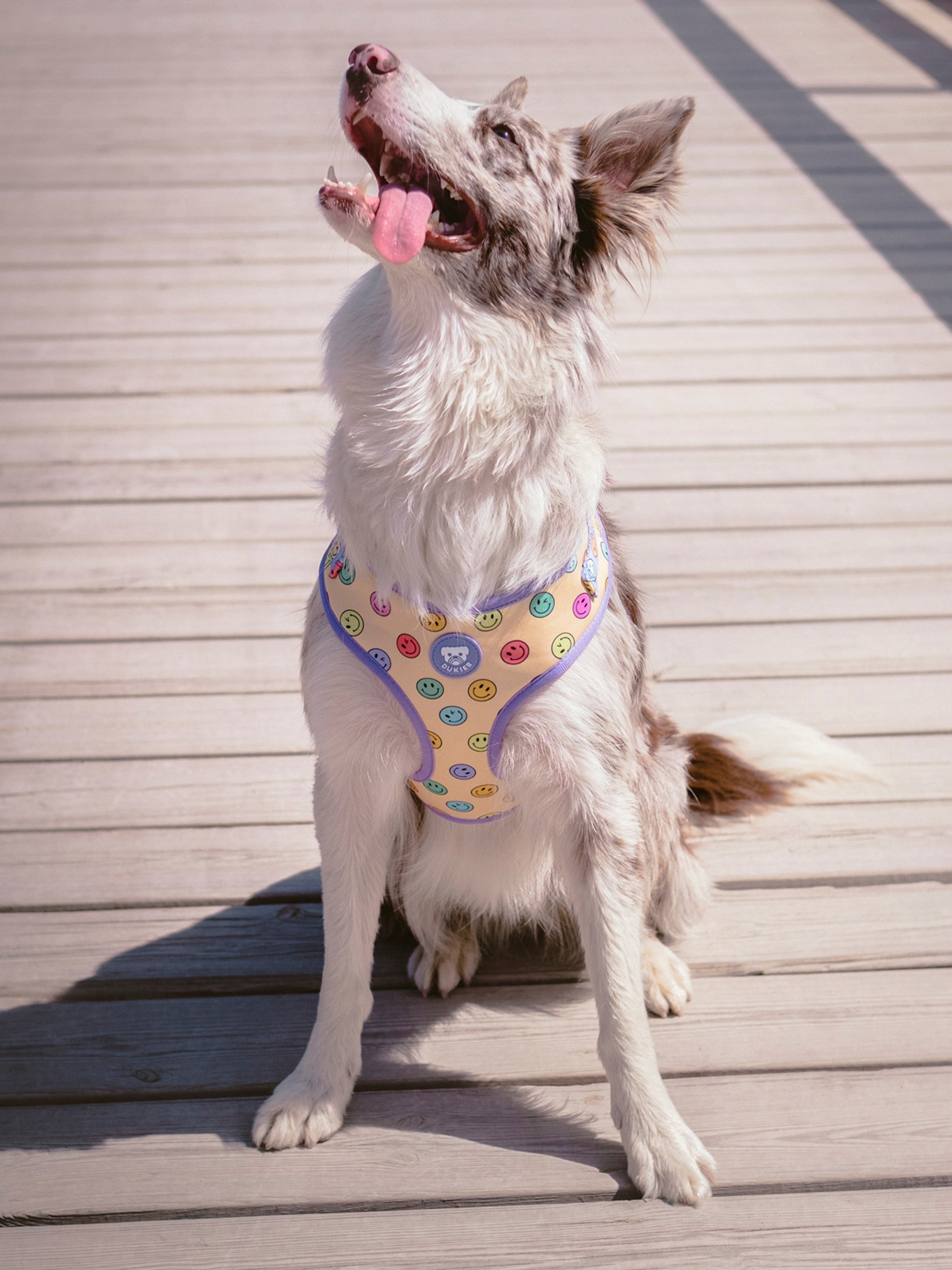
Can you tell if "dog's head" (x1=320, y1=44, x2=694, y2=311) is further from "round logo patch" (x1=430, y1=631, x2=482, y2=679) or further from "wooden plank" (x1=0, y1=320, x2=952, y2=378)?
"wooden plank" (x1=0, y1=320, x2=952, y2=378)

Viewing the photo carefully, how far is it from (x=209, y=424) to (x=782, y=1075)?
8.54 ft

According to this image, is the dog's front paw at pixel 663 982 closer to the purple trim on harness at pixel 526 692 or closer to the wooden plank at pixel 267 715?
the purple trim on harness at pixel 526 692

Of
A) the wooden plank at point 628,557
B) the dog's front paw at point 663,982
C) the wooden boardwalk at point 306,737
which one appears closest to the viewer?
the wooden boardwalk at point 306,737

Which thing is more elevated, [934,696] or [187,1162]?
[934,696]

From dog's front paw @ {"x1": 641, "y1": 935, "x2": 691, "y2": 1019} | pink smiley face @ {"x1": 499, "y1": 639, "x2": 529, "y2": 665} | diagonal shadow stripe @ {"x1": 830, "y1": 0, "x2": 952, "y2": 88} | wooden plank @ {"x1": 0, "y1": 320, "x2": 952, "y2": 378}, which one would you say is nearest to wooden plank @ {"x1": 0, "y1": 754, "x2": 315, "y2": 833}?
dog's front paw @ {"x1": 641, "y1": 935, "x2": 691, "y2": 1019}

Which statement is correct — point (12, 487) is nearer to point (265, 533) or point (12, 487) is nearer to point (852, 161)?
point (265, 533)

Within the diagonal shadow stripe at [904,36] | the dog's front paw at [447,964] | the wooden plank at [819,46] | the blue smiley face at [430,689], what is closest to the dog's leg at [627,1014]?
the blue smiley face at [430,689]

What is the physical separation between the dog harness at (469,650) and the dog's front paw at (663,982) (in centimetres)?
54

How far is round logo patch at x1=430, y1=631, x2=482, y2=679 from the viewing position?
5.23ft

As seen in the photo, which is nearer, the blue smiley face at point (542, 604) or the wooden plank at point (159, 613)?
the blue smiley face at point (542, 604)

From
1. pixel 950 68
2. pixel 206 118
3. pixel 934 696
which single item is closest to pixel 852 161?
pixel 950 68

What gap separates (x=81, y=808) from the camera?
7.76 ft

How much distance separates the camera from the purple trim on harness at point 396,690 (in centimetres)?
164

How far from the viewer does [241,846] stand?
2293 millimetres
